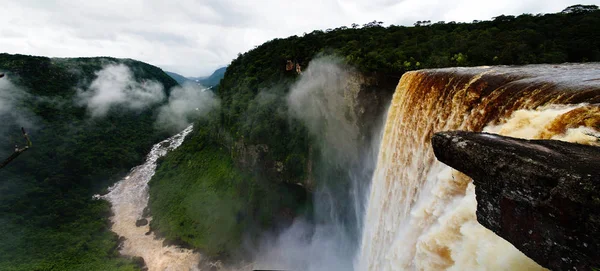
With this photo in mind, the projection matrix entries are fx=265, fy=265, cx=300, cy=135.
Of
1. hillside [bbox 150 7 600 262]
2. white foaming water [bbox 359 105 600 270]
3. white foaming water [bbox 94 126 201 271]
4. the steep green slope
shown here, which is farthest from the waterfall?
the steep green slope

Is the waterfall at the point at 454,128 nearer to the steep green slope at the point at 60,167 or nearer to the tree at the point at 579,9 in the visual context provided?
the tree at the point at 579,9

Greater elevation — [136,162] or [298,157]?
[298,157]

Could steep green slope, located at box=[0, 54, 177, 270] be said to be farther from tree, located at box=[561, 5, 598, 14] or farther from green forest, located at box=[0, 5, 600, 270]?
tree, located at box=[561, 5, 598, 14]

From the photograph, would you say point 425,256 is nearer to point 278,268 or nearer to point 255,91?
point 278,268

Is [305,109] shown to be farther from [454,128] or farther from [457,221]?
[457,221]

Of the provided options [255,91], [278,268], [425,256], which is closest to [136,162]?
[255,91]

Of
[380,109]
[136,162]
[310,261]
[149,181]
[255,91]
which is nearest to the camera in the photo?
[380,109]

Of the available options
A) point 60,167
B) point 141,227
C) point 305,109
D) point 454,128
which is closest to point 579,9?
point 305,109
